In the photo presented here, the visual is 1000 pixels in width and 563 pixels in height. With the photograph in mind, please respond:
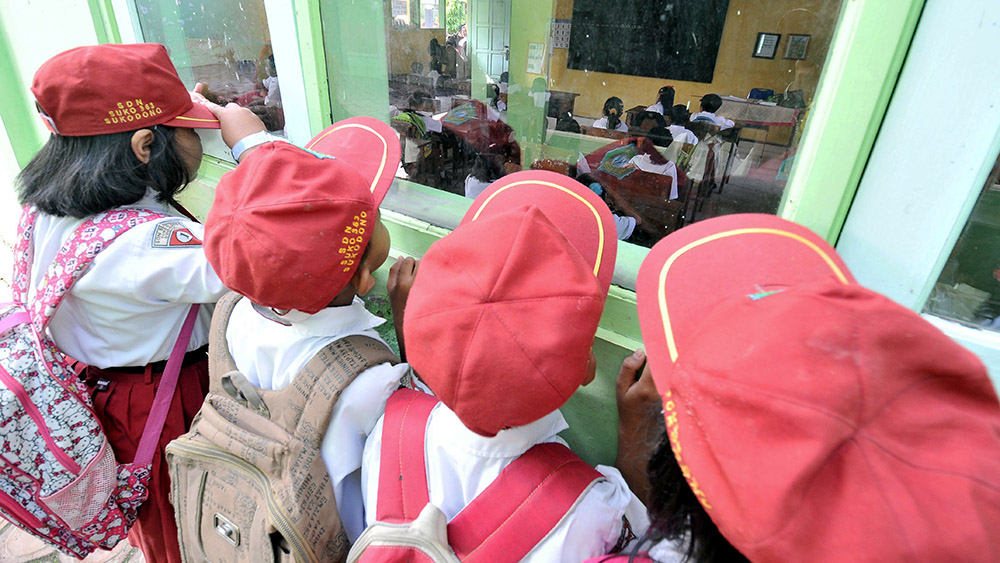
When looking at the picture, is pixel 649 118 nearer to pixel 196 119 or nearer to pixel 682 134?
pixel 682 134

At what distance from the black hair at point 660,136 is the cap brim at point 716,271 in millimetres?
1910

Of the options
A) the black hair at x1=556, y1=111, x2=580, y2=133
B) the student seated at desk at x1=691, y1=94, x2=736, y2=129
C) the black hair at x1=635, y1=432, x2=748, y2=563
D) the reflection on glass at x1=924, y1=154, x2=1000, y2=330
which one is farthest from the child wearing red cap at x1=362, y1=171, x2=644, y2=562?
the black hair at x1=556, y1=111, x2=580, y2=133

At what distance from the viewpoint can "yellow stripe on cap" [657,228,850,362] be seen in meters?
0.49

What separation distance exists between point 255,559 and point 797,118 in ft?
→ 3.86

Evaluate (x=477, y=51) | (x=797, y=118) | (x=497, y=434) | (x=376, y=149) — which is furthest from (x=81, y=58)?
(x=477, y=51)

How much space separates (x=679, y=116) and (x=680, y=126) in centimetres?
16

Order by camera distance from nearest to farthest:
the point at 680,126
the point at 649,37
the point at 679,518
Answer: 1. the point at 679,518
2. the point at 649,37
3. the point at 680,126

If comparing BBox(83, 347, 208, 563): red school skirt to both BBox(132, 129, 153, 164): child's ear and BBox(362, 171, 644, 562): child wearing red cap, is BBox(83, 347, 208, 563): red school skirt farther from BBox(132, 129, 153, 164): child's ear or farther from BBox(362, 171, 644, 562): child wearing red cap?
BBox(362, 171, 644, 562): child wearing red cap

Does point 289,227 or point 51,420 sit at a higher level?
point 289,227

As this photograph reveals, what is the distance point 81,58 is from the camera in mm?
960

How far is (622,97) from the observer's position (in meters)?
2.96

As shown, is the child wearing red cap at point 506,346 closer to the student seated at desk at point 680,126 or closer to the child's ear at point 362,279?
the child's ear at point 362,279

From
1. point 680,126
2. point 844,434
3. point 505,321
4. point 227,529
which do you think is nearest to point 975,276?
point 844,434

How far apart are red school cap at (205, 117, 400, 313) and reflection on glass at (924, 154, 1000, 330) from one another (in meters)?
0.85
